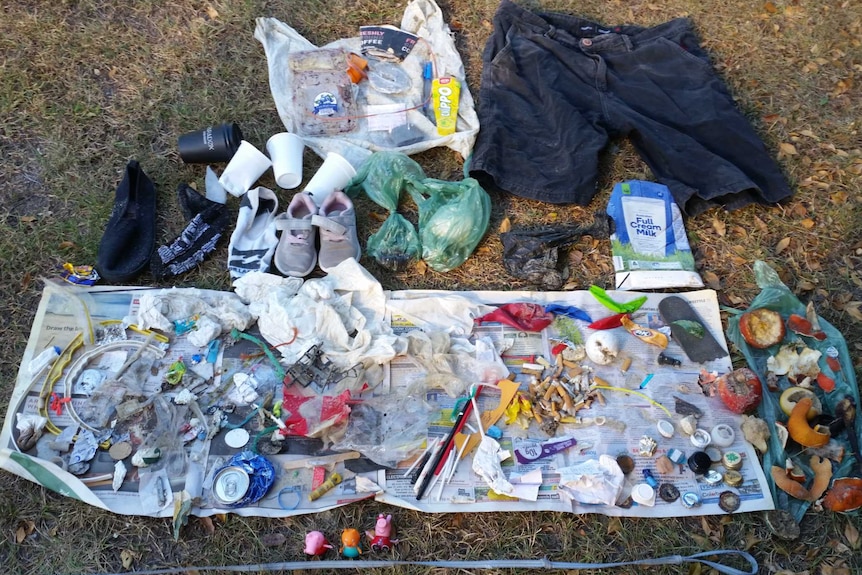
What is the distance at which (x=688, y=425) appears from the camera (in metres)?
2.58

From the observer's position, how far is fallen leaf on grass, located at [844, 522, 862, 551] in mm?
2406

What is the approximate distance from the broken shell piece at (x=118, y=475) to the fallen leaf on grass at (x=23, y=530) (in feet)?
1.08

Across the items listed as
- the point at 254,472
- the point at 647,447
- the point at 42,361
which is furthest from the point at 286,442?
the point at 647,447

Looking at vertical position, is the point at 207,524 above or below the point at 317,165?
below

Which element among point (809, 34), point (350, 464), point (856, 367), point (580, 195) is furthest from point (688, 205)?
point (350, 464)

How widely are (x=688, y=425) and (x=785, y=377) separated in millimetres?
556

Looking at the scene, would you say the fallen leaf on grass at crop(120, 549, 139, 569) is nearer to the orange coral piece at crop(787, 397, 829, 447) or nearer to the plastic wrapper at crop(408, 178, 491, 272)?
the plastic wrapper at crop(408, 178, 491, 272)

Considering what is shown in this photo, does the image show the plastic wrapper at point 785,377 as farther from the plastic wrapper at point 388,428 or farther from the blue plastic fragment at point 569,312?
the plastic wrapper at point 388,428

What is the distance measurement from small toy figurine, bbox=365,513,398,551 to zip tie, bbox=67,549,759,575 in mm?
50

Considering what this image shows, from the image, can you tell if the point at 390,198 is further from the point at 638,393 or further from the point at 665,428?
the point at 665,428

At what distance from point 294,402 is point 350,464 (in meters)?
0.36

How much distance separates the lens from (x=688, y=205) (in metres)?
3.28

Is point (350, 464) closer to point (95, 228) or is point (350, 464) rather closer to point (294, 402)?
point (294, 402)

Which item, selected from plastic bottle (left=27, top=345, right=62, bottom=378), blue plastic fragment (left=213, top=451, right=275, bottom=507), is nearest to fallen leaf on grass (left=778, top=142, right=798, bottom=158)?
blue plastic fragment (left=213, top=451, right=275, bottom=507)
